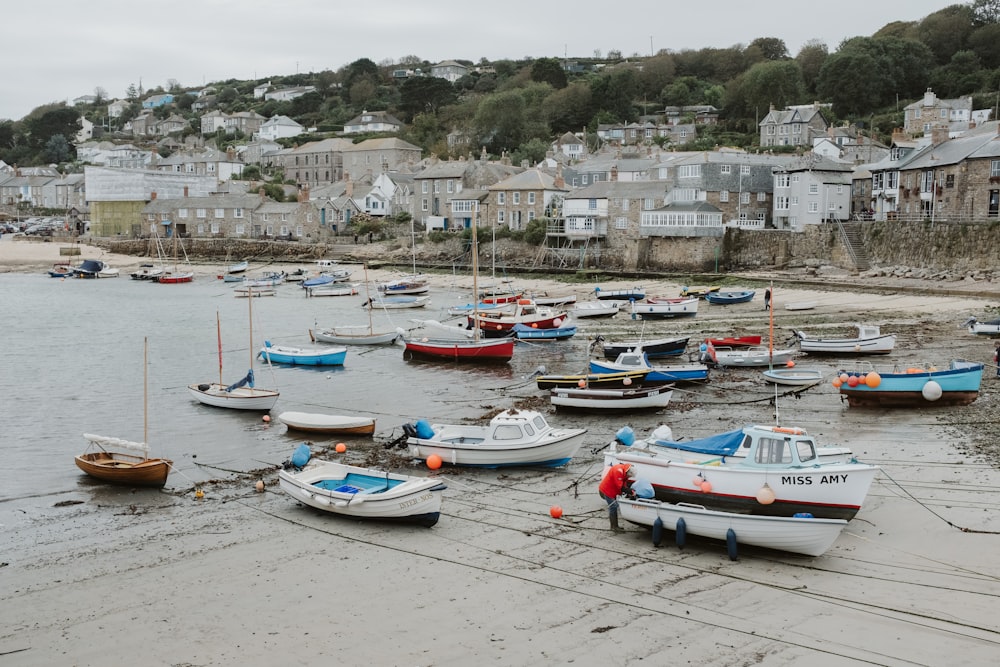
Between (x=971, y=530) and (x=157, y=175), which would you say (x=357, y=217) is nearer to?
(x=157, y=175)

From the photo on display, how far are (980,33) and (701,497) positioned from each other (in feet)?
350

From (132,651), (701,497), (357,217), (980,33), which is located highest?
(980,33)

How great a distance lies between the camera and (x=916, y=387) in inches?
934

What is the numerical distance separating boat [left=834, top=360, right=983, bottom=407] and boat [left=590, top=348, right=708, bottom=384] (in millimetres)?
4848

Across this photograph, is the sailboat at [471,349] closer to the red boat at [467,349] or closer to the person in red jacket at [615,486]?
the red boat at [467,349]

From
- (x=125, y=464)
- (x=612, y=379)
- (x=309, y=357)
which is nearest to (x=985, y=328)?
(x=612, y=379)

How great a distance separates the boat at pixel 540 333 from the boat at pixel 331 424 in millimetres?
16516

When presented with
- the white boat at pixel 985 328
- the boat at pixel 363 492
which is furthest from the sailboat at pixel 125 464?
the white boat at pixel 985 328

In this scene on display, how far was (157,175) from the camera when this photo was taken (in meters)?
102

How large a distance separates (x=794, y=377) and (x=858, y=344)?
5.20 metres

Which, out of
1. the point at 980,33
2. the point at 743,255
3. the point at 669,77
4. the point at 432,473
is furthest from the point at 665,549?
the point at 669,77

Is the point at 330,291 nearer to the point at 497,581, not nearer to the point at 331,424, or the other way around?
the point at 331,424

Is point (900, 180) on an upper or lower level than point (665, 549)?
upper

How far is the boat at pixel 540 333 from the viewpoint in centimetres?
3919
